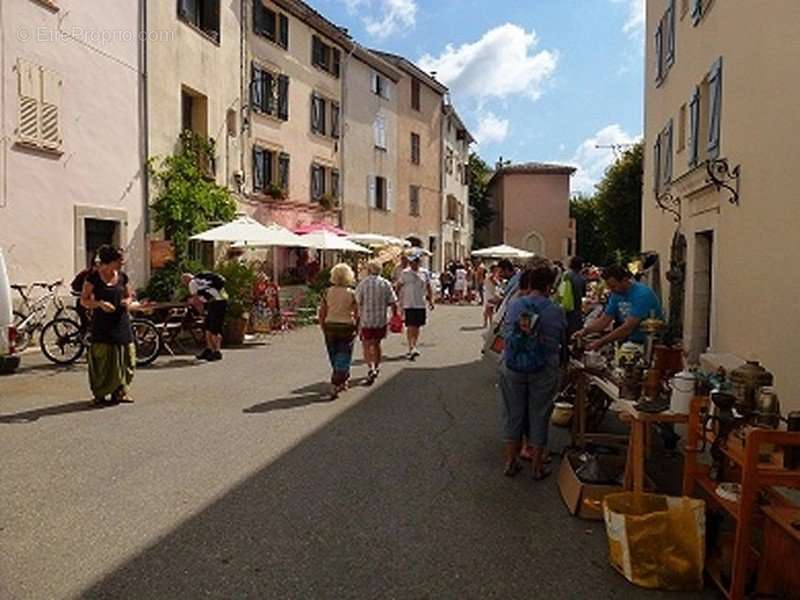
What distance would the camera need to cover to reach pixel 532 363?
5.74 meters

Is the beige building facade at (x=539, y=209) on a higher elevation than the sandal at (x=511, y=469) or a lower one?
higher

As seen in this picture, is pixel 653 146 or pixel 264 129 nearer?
pixel 653 146

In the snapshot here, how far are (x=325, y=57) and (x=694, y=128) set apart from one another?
1875 cm

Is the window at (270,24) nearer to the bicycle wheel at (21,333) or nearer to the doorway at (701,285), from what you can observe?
the bicycle wheel at (21,333)

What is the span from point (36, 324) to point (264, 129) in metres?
12.2

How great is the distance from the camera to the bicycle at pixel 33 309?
11555 millimetres

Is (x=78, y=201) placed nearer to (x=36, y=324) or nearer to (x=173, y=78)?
(x=36, y=324)

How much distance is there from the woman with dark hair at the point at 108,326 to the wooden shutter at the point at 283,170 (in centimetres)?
1568

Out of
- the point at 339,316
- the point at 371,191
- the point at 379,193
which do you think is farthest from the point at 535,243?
the point at 339,316

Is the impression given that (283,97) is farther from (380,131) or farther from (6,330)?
(6,330)

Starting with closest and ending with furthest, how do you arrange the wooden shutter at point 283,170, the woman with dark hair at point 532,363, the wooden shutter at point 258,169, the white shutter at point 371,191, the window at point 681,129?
the woman with dark hair at point 532,363, the window at point 681,129, the wooden shutter at point 258,169, the wooden shutter at point 283,170, the white shutter at point 371,191

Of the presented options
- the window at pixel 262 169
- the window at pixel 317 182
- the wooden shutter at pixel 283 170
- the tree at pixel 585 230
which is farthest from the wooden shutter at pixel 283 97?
the tree at pixel 585 230

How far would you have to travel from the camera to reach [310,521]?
4.86 meters

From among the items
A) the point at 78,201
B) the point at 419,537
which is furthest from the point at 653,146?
the point at 419,537
